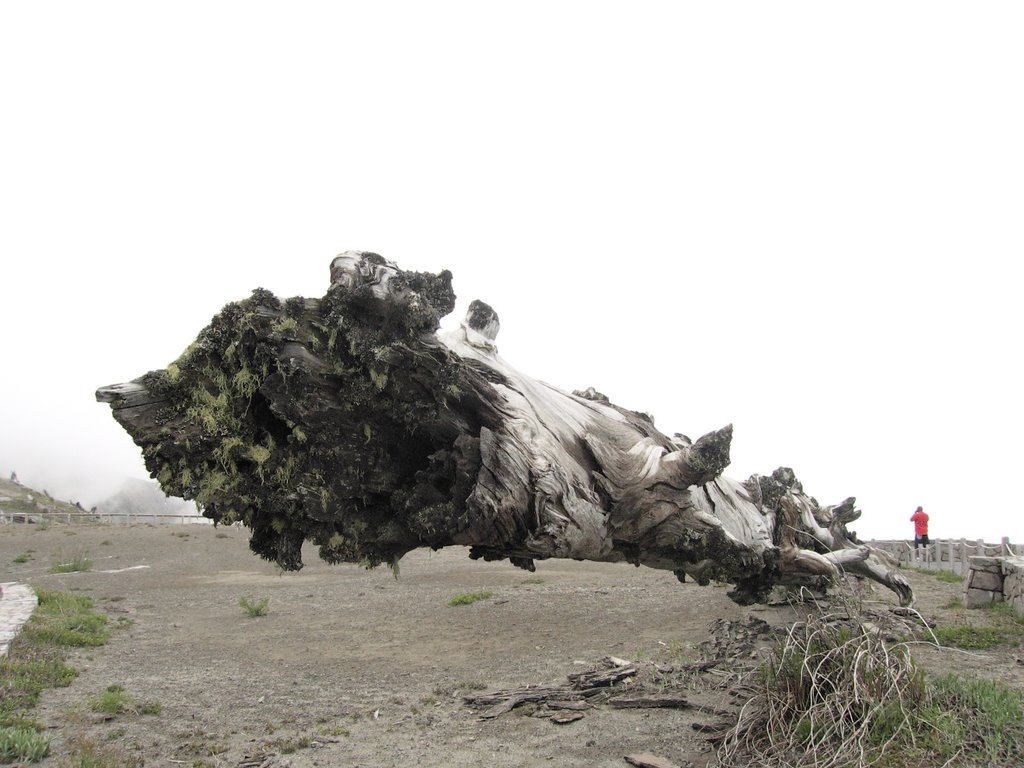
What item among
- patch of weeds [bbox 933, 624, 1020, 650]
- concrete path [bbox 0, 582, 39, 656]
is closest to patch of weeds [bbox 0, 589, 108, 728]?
concrete path [bbox 0, 582, 39, 656]

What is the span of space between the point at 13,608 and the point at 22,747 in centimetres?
899

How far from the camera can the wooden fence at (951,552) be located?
55.3 feet

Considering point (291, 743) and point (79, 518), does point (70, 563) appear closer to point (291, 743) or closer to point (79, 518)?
point (291, 743)

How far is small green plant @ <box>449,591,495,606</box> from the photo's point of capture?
14.7 meters

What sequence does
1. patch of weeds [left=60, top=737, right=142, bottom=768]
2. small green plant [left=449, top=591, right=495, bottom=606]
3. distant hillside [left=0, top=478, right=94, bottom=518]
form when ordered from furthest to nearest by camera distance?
distant hillside [left=0, top=478, right=94, bottom=518]
small green plant [left=449, top=591, right=495, bottom=606]
patch of weeds [left=60, top=737, right=142, bottom=768]

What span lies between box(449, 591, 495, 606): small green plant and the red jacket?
1366 cm

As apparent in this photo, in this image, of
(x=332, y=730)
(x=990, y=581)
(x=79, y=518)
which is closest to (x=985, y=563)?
(x=990, y=581)

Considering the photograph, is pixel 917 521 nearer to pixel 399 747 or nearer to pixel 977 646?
pixel 977 646

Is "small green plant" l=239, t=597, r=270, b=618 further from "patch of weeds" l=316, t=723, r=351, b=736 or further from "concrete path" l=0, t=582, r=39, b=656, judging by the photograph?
"patch of weeds" l=316, t=723, r=351, b=736

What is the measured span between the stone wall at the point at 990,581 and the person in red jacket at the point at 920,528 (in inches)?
376

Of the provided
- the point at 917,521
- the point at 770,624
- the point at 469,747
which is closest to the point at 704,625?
the point at 770,624

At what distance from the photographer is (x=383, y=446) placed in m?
5.91

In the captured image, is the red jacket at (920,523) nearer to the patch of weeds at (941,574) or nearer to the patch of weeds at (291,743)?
the patch of weeds at (941,574)

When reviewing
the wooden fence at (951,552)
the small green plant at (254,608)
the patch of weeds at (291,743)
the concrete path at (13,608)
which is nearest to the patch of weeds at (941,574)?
the wooden fence at (951,552)
